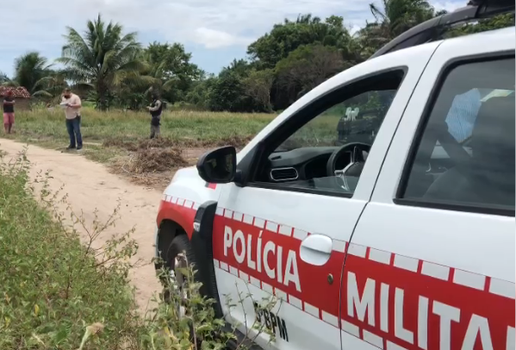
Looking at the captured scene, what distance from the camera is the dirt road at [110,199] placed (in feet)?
16.4

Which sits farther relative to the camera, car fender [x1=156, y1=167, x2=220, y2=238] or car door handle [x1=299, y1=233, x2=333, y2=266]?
car fender [x1=156, y1=167, x2=220, y2=238]

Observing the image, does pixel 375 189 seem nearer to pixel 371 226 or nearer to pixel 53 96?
pixel 371 226

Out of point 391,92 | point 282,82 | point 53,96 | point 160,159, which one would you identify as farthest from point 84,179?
point 282,82

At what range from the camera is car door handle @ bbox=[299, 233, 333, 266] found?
1991mm

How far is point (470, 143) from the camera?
5.90 feet

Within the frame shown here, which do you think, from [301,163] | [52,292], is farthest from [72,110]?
[301,163]

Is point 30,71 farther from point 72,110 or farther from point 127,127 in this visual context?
point 72,110

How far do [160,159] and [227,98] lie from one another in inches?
1807

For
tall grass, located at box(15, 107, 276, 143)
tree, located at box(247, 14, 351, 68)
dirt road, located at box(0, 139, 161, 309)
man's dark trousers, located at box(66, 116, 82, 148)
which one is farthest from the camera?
tree, located at box(247, 14, 351, 68)

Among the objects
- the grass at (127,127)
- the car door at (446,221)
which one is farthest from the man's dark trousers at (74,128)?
the car door at (446,221)

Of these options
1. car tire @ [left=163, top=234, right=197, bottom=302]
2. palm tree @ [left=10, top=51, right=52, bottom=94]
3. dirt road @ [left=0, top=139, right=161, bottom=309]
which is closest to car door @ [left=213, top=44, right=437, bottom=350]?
car tire @ [left=163, top=234, right=197, bottom=302]

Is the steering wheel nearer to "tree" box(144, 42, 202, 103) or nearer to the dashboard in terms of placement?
the dashboard

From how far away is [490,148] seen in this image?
66.5 inches

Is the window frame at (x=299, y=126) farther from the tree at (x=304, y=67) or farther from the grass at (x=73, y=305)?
the tree at (x=304, y=67)
